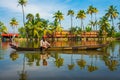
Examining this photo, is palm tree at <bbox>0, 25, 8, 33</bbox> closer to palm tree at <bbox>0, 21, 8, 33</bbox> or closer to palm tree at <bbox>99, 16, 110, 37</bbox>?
palm tree at <bbox>0, 21, 8, 33</bbox>

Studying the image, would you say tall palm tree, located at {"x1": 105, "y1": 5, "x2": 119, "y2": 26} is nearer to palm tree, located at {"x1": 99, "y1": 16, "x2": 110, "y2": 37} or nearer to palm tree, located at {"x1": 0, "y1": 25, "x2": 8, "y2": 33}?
palm tree, located at {"x1": 99, "y1": 16, "x2": 110, "y2": 37}

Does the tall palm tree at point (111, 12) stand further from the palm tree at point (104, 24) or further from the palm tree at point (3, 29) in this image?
the palm tree at point (3, 29)

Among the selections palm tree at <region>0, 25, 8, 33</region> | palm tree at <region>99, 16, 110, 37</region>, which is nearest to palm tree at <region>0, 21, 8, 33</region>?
palm tree at <region>0, 25, 8, 33</region>

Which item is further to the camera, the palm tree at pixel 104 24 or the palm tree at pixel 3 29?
the palm tree at pixel 3 29

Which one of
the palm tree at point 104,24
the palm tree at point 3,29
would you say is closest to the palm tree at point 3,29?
the palm tree at point 3,29

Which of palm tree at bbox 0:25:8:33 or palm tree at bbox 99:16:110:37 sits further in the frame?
palm tree at bbox 0:25:8:33

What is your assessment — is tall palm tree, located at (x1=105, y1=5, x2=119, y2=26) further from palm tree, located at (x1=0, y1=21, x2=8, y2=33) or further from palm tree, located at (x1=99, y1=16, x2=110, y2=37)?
palm tree, located at (x1=0, y1=21, x2=8, y2=33)

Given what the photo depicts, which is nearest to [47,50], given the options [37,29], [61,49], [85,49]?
[61,49]

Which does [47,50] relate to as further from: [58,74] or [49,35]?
[49,35]

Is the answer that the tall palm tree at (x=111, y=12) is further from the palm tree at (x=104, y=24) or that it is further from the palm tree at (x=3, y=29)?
the palm tree at (x=3, y=29)

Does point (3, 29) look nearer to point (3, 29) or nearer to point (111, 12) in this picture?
point (3, 29)

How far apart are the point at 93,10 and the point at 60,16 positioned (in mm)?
13919

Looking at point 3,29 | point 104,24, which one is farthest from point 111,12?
point 3,29

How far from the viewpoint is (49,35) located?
96125mm
